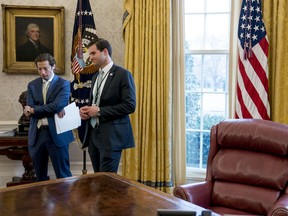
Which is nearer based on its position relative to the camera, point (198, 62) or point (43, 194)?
point (43, 194)

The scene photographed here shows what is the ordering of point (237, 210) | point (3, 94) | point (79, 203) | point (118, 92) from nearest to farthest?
point (79, 203) → point (237, 210) → point (118, 92) → point (3, 94)

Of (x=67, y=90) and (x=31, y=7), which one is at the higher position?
(x=31, y=7)

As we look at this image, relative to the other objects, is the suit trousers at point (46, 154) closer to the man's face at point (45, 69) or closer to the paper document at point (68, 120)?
the paper document at point (68, 120)

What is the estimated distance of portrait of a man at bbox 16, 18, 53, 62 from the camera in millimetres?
4051

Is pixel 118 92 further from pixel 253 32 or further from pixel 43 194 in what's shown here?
pixel 253 32

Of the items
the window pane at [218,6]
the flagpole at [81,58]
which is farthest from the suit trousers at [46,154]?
the window pane at [218,6]

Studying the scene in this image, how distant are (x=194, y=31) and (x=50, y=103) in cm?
176

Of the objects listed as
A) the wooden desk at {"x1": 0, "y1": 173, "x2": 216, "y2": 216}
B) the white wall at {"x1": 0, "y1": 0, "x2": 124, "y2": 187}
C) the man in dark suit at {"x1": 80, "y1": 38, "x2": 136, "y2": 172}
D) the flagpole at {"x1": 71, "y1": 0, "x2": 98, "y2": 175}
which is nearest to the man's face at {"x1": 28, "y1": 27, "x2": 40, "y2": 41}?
the white wall at {"x1": 0, "y1": 0, "x2": 124, "y2": 187}

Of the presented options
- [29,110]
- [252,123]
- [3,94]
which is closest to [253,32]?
[252,123]

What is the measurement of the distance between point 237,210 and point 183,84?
176 centimetres

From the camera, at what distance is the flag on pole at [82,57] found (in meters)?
3.87

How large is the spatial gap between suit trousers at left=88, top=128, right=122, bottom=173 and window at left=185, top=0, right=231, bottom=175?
1499 mm

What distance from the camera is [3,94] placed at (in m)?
4.13

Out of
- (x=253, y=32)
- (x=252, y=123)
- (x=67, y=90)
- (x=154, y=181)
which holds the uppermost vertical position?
(x=253, y=32)
